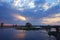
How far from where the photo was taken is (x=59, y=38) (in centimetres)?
6053

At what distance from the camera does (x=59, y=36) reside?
201ft

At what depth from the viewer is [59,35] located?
61344 millimetres

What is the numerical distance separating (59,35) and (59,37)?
0.88 meters

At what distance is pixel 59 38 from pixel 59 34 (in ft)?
6.56

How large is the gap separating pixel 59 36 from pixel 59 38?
3.53 ft

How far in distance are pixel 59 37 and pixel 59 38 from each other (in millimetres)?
625

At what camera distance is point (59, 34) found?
203 feet

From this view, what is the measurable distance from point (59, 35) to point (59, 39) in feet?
6.35

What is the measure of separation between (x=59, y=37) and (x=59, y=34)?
4.62 feet

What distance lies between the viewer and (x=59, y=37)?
6103 centimetres

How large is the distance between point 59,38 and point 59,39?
50 cm
